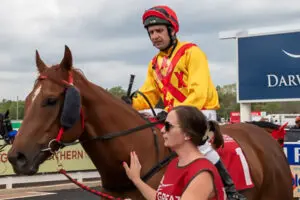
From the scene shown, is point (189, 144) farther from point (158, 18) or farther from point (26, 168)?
point (158, 18)

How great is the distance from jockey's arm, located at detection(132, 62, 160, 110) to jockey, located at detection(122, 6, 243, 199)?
0.71ft

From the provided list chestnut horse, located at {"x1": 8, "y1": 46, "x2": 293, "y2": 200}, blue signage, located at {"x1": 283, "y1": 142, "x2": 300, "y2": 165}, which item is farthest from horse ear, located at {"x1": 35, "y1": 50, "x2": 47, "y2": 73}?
blue signage, located at {"x1": 283, "y1": 142, "x2": 300, "y2": 165}

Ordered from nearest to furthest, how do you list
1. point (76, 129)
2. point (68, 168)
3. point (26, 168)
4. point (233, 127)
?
point (26, 168) → point (76, 129) → point (233, 127) → point (68, 168)

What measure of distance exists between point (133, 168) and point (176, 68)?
1.13 m

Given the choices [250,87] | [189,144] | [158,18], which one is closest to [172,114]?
[189,144]

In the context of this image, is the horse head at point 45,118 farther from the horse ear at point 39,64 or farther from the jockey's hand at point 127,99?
the jockey's hand at point 127,99

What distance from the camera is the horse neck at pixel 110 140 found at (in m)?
3.89

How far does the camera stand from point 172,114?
283 centimetres

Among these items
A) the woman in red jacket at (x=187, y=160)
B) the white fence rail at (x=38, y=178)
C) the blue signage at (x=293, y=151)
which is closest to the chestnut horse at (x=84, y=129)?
the woman in red jacket at (x=187, y=160)

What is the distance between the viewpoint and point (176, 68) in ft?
14.9

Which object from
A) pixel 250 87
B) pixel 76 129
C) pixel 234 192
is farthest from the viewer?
pixel 250 87

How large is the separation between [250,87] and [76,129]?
791 centimetres

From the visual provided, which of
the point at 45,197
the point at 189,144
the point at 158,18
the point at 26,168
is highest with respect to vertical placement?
the point at 158,18

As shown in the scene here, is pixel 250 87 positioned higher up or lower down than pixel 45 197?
higher up
